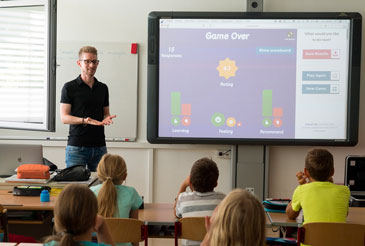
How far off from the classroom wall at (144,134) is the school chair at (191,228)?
295 centimetres

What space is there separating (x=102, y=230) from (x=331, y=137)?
13.2 feet

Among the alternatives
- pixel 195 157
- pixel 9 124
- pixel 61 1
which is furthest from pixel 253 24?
pixel 9 124

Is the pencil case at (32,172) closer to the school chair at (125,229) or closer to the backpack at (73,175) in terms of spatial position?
the backpack at (73,175)

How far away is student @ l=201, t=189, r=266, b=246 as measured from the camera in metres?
2.03

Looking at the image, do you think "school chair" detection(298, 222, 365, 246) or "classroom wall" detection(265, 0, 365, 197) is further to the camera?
"classroom wall" detection(265, 0, 365, 197)

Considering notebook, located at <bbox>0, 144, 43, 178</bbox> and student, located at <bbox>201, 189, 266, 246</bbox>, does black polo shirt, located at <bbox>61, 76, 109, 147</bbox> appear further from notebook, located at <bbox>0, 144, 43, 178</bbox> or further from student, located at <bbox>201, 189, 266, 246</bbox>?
student, located at <bbox>201, 189, 266, 246</bbox>

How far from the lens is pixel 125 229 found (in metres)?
3.32

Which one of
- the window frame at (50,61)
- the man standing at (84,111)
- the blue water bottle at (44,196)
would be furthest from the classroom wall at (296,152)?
the blue water bottle at (44,196)

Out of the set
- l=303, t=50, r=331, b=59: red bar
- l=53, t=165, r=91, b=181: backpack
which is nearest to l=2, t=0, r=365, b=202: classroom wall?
l=303, t=50, r=331, b=59: red bar

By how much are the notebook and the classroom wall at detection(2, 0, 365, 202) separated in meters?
1.83

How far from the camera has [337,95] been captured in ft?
20.1

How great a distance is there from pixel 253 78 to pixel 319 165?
2.63m

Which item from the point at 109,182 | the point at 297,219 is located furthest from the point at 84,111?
the point at 297,219

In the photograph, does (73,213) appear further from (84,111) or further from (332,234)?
(84,111)
